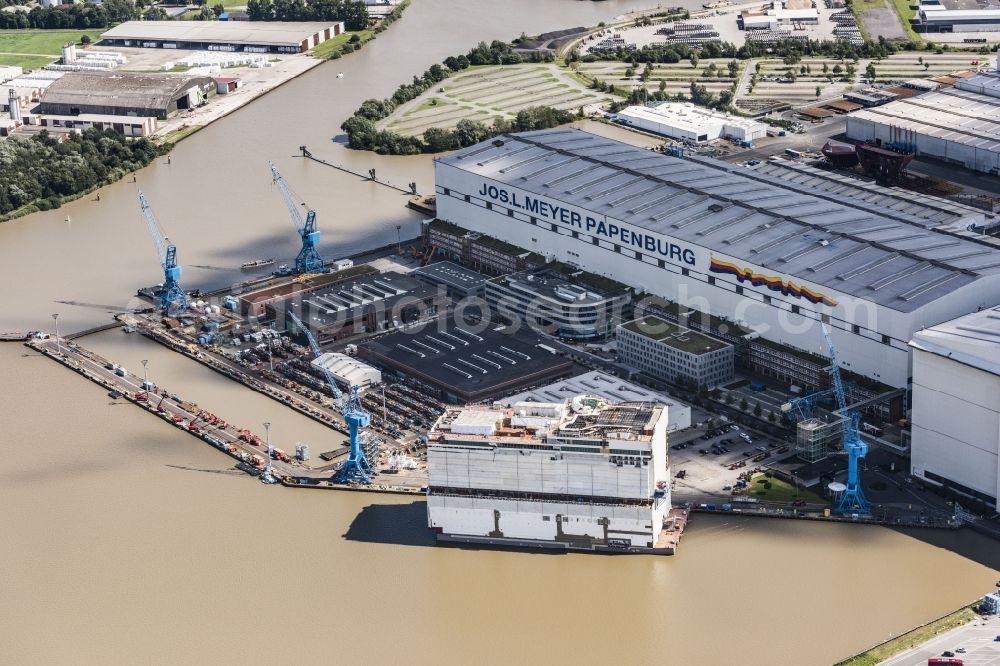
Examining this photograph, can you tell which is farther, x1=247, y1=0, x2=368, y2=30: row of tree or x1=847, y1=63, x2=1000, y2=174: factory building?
x1=247, y1=0, x2=368, y2=30: row of tree

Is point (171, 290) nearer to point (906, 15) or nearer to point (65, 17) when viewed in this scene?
point (65, 17)

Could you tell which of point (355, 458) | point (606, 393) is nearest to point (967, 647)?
point (606, 393)

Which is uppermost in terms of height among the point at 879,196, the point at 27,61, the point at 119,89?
the point at 27,61

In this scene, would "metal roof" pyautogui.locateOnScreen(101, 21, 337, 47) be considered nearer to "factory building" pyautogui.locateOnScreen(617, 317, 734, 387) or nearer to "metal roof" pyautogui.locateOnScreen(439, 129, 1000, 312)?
"metal roof" pyautogui.locateOnScreen(439, 129, 1000, 312)

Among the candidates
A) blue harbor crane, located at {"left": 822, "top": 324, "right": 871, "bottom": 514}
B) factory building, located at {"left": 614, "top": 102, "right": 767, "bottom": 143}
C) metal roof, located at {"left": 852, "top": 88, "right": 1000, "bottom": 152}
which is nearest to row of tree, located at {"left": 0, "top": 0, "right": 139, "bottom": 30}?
factory building, located at {"left": 614, "top": 102, "right": 767, "bottom": 143}

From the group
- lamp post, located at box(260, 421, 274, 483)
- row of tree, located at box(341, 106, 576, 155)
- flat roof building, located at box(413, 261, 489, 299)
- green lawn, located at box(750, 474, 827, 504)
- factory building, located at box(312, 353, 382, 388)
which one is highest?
row of tree, located at box(341, 106, 576, 155)

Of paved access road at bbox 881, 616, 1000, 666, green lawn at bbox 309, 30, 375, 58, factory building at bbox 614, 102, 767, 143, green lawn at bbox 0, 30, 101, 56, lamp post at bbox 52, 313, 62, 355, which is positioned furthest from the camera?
green lawn at bbox 0, 30, 101, 56

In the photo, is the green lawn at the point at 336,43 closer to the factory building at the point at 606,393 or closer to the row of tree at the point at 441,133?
the row of tree at the point at 441,133
